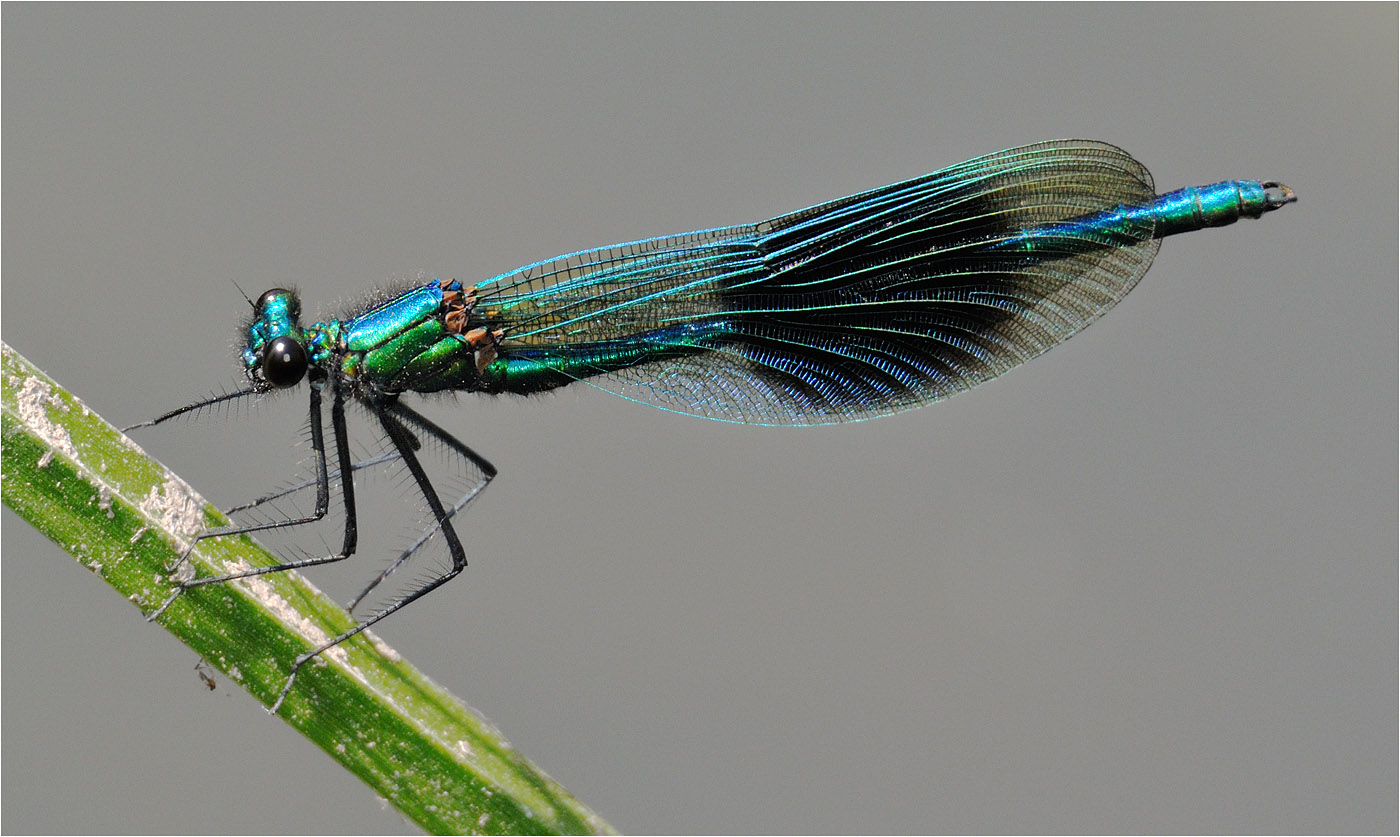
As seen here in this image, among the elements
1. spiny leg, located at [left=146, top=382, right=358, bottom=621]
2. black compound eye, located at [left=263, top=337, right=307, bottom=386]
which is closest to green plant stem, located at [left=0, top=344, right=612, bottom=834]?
black compound eye, located at [left=263, top=337, right=307, bottom=386]

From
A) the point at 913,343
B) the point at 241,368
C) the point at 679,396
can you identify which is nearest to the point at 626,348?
the point at 679,396

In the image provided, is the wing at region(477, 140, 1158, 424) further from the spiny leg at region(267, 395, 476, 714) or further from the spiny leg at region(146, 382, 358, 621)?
the spiny leg at region(146, 382, 358, 621)

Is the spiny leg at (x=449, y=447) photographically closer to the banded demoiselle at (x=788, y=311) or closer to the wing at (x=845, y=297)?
the banded demoiselle at (x=788, y=311)

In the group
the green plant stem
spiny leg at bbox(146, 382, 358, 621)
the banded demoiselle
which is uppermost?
the banded demoiselle

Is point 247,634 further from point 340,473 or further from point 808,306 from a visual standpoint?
point 808,306

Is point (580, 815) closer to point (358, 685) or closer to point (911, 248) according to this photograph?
point (358, 685)

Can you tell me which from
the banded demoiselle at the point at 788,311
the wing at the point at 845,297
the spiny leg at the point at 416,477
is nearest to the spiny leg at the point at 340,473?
the banded demoiselle at the point at 788,311

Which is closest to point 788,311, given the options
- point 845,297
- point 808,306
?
point 808,306
